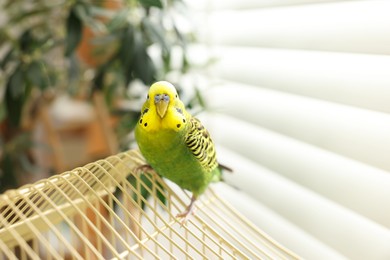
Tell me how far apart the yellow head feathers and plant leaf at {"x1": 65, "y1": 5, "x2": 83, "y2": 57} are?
0.56 meters

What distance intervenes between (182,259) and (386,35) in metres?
0.90

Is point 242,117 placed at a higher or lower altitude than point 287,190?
higher

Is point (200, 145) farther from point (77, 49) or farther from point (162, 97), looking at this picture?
point (77, 49)

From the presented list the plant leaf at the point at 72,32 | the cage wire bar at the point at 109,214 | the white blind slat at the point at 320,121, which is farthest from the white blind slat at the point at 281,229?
the plant leaf at the point at 72,32

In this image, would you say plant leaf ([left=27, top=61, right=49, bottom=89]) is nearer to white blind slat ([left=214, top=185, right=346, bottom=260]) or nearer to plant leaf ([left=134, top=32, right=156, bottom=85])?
plant leaf ([left=134, top=32, right=156, bottom=85])

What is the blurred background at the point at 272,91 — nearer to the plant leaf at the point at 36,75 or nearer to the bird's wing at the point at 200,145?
the plant leaf at the point at 36,75

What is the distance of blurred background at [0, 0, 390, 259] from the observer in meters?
0.81

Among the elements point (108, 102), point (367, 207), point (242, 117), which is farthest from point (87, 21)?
point (367, 207)

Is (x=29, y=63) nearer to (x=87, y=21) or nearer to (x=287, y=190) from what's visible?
(x=87, y=21)

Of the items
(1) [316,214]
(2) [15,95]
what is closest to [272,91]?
(1) [316,214]

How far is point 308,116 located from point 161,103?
47 cm

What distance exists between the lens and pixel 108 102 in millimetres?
1417

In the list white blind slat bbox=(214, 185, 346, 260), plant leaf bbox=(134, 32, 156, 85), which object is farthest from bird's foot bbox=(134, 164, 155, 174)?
white blind slat bbox=(214, 185, 346, 260)

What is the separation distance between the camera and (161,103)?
0.62 m
